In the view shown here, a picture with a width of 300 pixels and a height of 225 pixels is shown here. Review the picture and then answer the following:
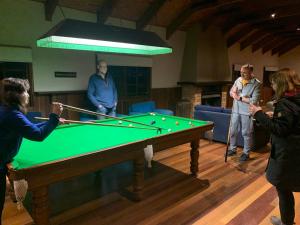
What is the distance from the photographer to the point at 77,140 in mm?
2436

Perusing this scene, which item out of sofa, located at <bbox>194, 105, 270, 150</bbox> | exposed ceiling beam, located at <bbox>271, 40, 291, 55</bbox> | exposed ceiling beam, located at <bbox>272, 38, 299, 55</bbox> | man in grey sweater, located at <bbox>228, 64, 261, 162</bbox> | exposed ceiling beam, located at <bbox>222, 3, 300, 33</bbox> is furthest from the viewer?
exposed ceiling beam, located at <bbox>271, 40, 291, 55</bbox>

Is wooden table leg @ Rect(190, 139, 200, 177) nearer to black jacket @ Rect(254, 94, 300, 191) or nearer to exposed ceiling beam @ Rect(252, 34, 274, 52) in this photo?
black jacket @ Rect(254, 94, 300, 191)

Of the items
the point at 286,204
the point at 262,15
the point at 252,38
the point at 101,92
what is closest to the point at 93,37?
the point at 101,92

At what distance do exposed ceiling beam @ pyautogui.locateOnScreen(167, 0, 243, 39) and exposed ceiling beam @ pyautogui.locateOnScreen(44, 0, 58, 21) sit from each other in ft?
9.78

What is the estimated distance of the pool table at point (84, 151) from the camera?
179 cm

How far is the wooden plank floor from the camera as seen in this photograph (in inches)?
91.7

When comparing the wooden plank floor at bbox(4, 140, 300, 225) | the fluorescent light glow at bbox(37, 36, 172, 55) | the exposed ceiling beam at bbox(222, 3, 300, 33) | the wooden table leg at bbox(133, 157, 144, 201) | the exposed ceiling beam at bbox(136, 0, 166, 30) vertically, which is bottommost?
the wooden plank floor at bbox(4, 140, 300, 225)

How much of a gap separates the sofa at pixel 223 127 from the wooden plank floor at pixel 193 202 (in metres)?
0.87

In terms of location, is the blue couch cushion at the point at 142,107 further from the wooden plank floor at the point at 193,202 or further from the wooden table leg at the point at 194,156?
the wooden table leg at the point at 194,156

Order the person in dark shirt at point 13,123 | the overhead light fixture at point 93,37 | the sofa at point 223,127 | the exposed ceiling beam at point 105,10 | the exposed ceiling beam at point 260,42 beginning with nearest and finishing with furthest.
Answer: the person in dark shirt at point 13,123 < the overhead light fixture at point 93,37 < the sofa at point 223,127 < the exposed ceiling beam at point 105,10 < the exposed ceiling beam at point 260,42

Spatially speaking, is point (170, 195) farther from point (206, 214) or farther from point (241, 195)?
point (241, 195)

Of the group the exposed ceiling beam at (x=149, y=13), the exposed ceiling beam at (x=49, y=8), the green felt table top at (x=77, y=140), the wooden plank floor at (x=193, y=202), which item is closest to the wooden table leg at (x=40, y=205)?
the green felt table top at (x=77, y=140)

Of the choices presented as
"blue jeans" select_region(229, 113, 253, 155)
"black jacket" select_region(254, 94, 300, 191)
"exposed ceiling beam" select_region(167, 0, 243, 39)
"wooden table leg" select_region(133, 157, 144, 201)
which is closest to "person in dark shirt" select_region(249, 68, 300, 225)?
"black jacket" select_region(254, 94, 300, 191)

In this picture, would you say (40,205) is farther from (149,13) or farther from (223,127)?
(149,13)
